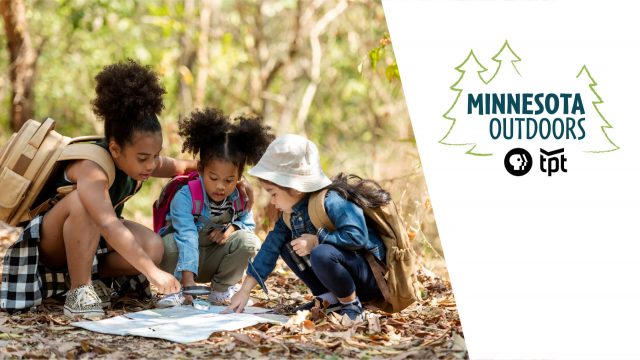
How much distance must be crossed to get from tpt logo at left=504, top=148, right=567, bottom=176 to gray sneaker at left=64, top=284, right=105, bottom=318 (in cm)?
212

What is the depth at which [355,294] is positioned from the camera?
163 inches

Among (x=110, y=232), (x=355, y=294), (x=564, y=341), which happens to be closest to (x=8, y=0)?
(x=110, y=232)

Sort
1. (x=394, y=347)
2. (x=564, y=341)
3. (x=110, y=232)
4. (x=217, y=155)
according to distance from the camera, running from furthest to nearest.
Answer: (x=217, y=155) < (x=110, y=232) < (x=564, y=341) < (x=394, y=347)

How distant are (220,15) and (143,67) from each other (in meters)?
8.74

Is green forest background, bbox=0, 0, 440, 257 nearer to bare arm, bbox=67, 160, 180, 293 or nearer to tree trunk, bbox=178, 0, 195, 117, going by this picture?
tree trunk, bbox=178, 0, 195, 117

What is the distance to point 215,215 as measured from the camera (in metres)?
4.66

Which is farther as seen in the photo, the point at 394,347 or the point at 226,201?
the point at 226,201

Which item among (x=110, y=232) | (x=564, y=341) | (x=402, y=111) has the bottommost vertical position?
(x=564, y=341)

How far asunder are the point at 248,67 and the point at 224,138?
9.54 meters

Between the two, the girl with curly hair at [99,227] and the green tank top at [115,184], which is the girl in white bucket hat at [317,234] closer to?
the girl with curly hair at [99,227]

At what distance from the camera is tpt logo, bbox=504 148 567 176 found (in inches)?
177

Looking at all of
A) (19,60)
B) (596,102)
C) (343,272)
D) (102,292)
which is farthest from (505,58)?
(19,60)

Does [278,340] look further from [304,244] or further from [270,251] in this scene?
[270,251]

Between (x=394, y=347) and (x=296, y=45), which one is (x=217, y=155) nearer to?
(x=394, y=347)
